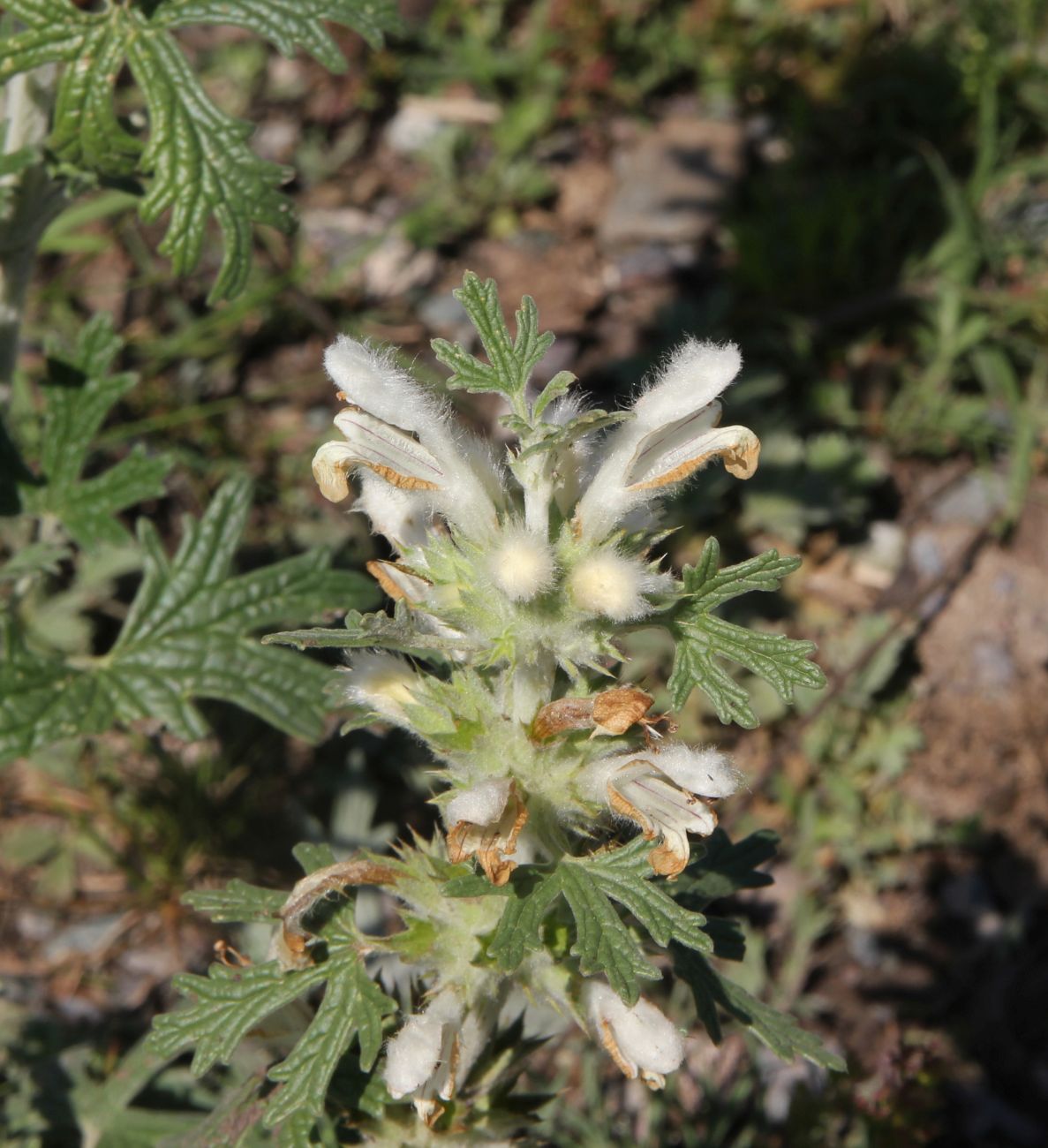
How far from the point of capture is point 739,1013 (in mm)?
2061

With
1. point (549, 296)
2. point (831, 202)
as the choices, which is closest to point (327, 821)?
point (549, 296)

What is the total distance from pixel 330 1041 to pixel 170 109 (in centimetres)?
180

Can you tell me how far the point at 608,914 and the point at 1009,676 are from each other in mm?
2872

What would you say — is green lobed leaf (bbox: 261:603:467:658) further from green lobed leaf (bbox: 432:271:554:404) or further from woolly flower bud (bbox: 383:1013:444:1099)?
woolly flower bud (bbox: 383:1013:444:1099)

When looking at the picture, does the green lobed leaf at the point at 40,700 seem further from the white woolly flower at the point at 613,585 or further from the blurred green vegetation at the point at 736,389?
the white woolly flower at the point at 613,585

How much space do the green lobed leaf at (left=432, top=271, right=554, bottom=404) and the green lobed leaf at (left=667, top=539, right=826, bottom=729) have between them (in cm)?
36

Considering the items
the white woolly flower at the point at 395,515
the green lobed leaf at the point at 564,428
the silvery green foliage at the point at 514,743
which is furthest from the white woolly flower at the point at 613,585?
the white woolly flower at the point at 395,515

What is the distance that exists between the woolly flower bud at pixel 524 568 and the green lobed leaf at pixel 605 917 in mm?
424

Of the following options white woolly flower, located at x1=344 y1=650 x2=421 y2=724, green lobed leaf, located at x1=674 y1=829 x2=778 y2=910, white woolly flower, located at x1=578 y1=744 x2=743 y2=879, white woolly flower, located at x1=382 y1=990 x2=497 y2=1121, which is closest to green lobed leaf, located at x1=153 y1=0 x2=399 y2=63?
white woolly flower, located at x1=344 y1=650 x2=421 y2=724

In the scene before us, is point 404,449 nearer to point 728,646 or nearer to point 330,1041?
point 728,646

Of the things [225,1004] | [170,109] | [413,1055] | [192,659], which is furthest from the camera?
[192,659]

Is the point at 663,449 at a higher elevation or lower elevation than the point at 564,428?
lower

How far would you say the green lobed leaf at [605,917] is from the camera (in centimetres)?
170

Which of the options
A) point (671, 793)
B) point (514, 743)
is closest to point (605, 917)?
point (671, 793)
